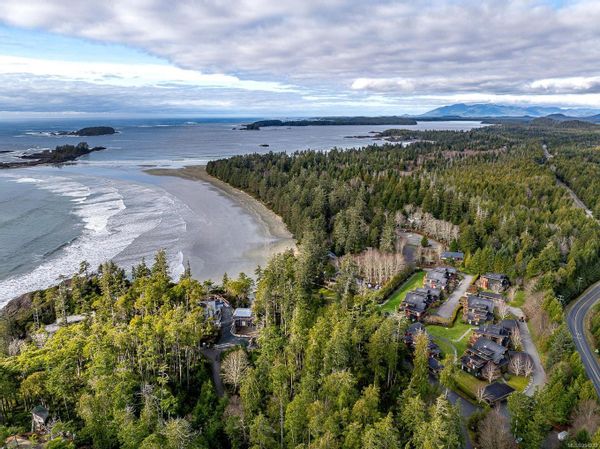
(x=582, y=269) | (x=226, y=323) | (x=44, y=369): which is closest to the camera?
(x=44, y=369)

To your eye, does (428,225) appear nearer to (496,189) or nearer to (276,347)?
(496,189)

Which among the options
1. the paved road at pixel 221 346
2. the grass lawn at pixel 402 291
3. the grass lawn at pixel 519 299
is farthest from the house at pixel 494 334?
the paved road at pixel 221 346

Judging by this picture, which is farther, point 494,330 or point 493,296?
point 493,296

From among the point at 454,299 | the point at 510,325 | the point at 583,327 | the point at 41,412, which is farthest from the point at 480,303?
the point at 41,412

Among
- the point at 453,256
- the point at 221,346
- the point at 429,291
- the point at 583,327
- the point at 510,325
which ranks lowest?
the point at 583,327

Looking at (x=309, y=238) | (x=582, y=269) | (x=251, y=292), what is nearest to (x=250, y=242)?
(x=309, y=238)

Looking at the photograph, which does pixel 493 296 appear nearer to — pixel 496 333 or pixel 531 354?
pixel 496 333

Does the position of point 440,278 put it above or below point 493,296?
above
